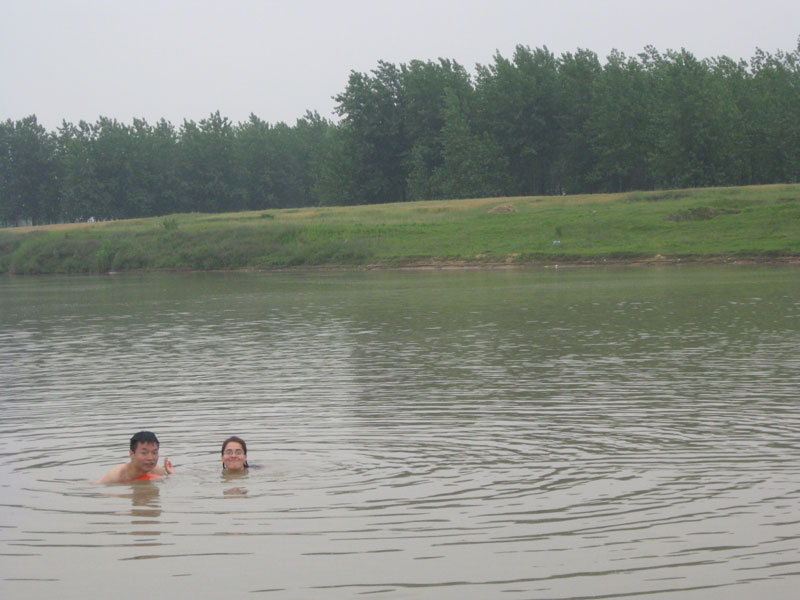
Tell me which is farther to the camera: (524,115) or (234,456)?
(524,115)

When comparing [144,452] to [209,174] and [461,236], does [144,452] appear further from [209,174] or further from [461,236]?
[209,174]

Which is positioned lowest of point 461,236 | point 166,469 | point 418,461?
point 418,461

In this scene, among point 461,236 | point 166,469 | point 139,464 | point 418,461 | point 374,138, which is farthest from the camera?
point 374,138

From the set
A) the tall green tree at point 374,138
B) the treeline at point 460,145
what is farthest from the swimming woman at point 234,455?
the tall green tree at point 374,138

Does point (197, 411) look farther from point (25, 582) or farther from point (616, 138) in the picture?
point (616, 138)

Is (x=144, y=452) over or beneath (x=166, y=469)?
over

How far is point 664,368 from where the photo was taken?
20.9 m

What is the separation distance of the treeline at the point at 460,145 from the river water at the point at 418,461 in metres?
Answer: 73.8

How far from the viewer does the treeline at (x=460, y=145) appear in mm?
100188

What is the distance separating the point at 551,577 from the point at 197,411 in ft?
33.1

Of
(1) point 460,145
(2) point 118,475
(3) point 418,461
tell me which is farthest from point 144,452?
(1) point 460,145

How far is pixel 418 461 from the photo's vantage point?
13.2m

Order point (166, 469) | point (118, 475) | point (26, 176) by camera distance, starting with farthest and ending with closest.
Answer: point (26, 176) → point (166, 469) → point (118, 475)

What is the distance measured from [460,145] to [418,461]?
335 ft
